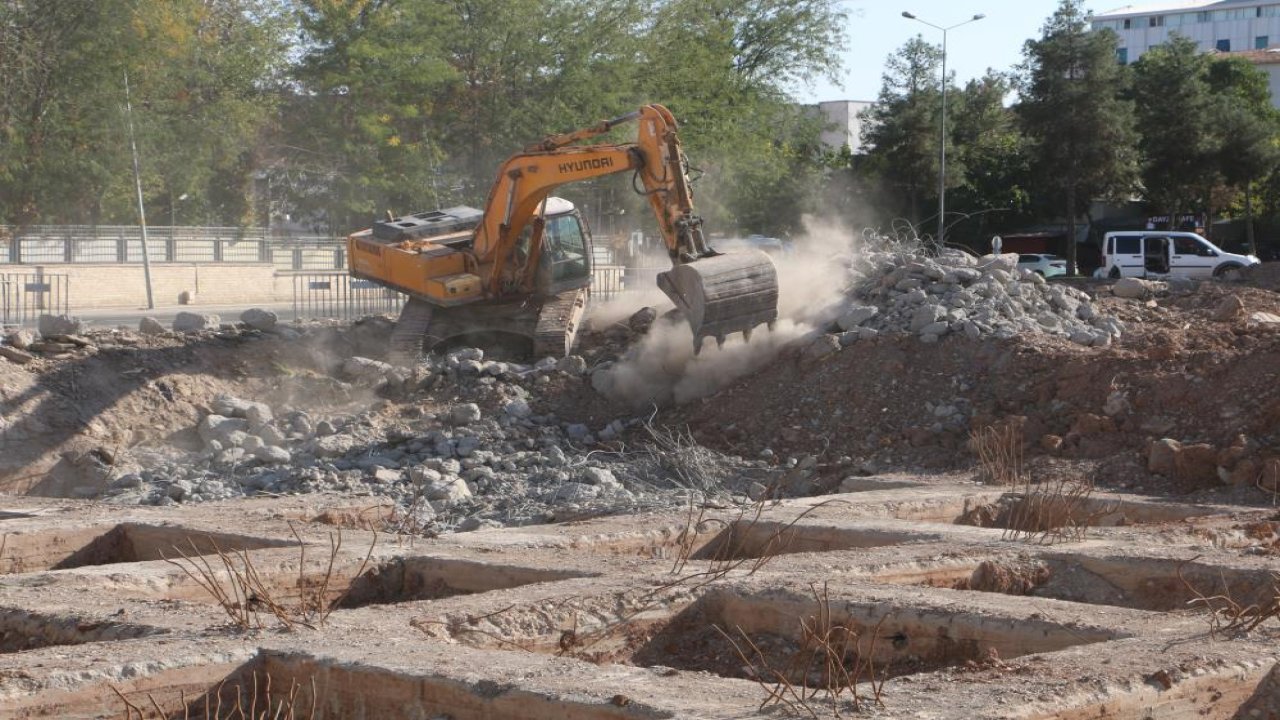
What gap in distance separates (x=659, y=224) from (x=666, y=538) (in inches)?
318

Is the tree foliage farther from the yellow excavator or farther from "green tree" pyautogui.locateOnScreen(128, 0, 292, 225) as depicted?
the yellow excavator

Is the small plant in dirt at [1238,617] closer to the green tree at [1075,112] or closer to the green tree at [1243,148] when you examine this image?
the green tree at [1075,112]

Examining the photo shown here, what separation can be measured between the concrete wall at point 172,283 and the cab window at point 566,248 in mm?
20123

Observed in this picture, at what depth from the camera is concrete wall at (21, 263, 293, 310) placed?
3656cm

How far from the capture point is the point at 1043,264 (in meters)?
46.8

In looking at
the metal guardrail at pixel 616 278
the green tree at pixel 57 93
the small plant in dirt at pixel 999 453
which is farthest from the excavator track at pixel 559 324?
Result: the green tree at pixel 57 93

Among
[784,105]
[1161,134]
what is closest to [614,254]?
[784,105]

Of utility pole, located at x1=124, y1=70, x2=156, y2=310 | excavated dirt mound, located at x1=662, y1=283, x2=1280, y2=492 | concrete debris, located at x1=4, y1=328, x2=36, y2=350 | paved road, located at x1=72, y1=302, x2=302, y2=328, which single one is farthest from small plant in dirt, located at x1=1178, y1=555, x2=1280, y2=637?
utility pole, located at x1=124, y1=70, x2=156, y2=310

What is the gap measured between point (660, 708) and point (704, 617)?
7.35ft

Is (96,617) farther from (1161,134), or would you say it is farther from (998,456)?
(1161,134)

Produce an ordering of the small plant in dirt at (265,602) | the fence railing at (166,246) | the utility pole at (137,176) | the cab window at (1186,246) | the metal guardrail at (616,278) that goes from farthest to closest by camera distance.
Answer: the cab window at (1186,246), the fence railing at (166,246), the utility pole at (137,176), the metal guardrail at (616,278), the small plant in dirt at (265,602)

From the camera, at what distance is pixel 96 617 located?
6688 mm

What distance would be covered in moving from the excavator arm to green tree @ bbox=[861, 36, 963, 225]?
32.6 meters

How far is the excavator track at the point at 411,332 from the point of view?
1934 cm
